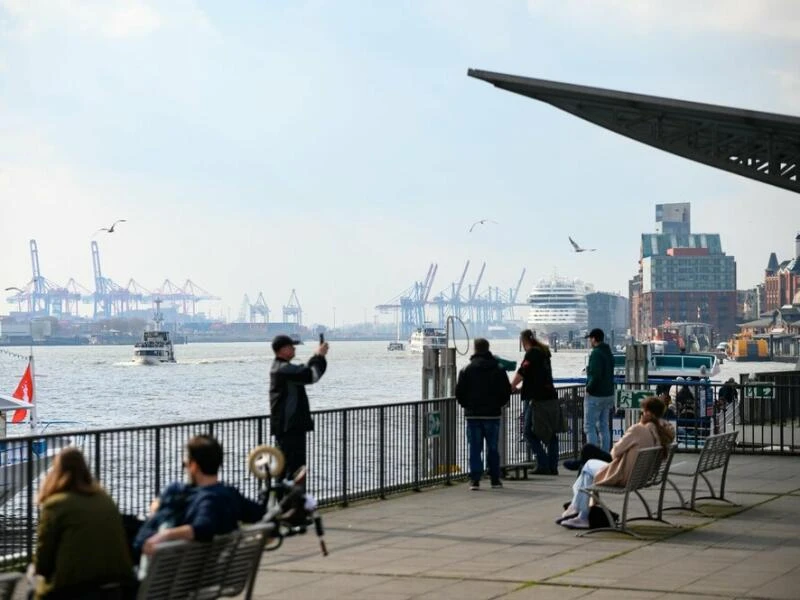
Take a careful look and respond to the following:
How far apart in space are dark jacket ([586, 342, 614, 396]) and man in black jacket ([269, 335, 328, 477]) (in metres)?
6.07

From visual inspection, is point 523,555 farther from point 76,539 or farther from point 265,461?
point 76,539

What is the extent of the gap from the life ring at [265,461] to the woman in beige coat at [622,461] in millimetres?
5362

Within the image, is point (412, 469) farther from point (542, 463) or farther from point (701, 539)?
point (701, 539)

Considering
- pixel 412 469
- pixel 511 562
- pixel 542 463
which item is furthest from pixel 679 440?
pixel 511 562

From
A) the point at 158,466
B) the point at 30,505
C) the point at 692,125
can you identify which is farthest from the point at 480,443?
the point at 692,125

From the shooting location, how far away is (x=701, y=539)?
516 inches

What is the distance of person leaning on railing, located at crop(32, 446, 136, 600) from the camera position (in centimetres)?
703

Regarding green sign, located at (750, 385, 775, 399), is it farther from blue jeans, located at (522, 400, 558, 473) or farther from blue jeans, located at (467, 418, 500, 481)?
blue jeans, located at (467, 418, 500, 481)

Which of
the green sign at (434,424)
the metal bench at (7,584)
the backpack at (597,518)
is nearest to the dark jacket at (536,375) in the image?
the green sign at (434,424)

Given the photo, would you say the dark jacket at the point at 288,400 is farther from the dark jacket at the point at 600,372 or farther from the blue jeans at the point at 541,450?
the dark jacket at the point at 600,372

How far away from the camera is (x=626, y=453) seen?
13.4m

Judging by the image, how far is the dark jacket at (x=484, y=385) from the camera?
57.0 feet

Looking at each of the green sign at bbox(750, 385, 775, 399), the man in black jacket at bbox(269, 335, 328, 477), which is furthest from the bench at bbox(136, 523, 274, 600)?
the green sign at bbox(750, 385, 775, 399)

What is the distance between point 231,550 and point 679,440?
1796 centimetres
